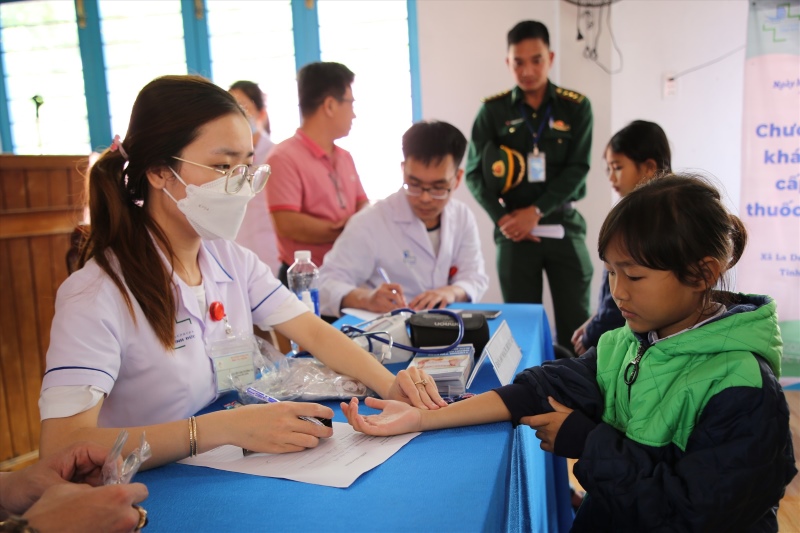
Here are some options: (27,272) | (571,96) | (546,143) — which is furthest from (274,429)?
(571,96)

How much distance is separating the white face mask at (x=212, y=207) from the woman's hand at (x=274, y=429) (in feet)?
1.61

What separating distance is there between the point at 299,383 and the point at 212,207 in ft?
1.44

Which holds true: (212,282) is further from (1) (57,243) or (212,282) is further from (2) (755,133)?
(2) (755,133)

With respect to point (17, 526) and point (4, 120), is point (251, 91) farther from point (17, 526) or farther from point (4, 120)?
point (17, 526)

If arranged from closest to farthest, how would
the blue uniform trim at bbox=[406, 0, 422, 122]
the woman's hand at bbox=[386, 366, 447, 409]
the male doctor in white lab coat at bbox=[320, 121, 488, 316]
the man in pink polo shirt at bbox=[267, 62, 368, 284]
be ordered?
the woman's hand at bbox=[386, 366, 447, 409], the male doctor in white lab coat at bbox=[320, 121, 488, 316], the man in pink polo shirt at bbox=[267, 62, 368, 284], the blue uniform trim at bbox=[406, 0, 422, 122]

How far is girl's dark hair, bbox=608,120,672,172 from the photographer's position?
235 cm

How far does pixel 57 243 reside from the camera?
2791mm

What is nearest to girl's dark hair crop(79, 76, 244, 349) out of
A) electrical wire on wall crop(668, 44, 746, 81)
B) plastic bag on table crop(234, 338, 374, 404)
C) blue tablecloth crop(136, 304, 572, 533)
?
plastic bag on table crop(234, 338, 374, 404)

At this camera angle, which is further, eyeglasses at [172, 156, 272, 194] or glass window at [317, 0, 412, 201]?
glass window at [317, 0, 412, 201]

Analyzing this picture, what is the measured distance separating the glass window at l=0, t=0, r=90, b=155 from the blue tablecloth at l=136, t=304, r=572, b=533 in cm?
468

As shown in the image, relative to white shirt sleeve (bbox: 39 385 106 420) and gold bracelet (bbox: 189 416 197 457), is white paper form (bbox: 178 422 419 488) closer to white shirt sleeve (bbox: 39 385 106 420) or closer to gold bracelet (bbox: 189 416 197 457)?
gold bracelet (bbox: 189 416 197 457)

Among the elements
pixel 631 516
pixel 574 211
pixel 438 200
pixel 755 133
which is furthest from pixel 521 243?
pixel 631 516

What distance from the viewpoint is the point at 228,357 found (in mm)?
1388

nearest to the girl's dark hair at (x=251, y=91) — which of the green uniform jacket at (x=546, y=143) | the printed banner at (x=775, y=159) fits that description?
the green uniform jacket at (x=546, y=143)
